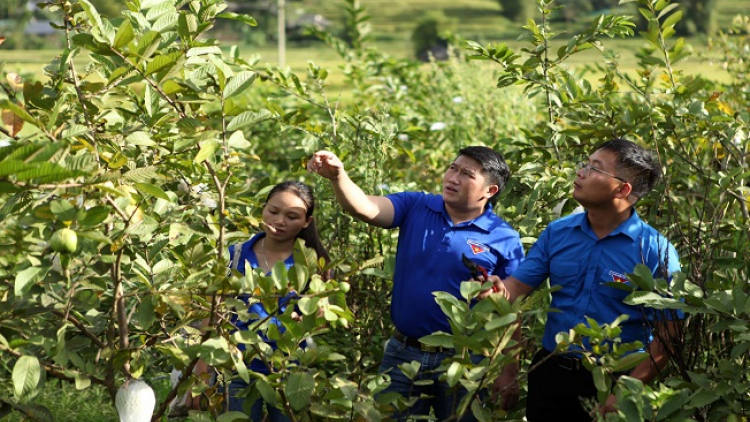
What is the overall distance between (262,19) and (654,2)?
97.4 feet

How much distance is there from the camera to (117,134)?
2.10m

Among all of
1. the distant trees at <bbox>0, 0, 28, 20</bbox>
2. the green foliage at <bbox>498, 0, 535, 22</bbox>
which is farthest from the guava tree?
the green foliage at <bbox>498, 0, 535, 22</bbox>

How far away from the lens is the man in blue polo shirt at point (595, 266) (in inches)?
89.9

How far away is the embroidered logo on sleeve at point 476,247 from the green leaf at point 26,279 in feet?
3.87

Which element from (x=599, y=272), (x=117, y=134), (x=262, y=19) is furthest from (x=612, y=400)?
(x=262, y=19)

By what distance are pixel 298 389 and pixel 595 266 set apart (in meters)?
0.86

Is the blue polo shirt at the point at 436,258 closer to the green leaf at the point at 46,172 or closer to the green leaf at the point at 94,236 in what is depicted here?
the green leaf at the point at 94,236

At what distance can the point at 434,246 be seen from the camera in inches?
102

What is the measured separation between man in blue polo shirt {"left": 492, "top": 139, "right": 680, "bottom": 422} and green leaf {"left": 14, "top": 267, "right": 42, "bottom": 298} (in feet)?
3.39

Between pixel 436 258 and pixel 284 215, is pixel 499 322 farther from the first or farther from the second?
pixel 284 215

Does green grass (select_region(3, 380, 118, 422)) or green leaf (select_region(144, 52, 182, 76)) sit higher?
green leaf (select_region(144, 52, 182, 76))

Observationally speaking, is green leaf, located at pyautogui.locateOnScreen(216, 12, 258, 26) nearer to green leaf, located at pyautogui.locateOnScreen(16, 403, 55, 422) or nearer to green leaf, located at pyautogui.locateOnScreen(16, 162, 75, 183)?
green leaf, located at pyautogui.locateOnScreen(16, 162, 75, 183)

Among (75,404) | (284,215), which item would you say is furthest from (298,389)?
(75,404)

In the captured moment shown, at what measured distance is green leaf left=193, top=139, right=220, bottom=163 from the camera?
188cm
